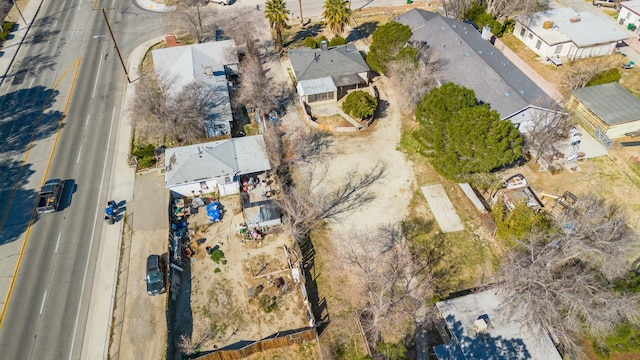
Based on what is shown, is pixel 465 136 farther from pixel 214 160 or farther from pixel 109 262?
pixel 109 262

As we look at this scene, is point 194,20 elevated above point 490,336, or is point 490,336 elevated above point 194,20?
point 194,20

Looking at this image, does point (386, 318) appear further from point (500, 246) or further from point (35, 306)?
point (35, 306)

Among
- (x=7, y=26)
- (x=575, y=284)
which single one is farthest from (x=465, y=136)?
(x=7, y=26)

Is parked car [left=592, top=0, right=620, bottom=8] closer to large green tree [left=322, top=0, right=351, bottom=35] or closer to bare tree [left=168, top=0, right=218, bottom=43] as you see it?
large green tree [left=322, top=0, right=351, bottom=35]

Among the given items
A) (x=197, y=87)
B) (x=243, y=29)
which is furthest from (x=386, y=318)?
(x=243, y=29)

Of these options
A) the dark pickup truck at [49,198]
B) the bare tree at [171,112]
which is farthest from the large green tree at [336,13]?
the dark pickup truck at [49,198]

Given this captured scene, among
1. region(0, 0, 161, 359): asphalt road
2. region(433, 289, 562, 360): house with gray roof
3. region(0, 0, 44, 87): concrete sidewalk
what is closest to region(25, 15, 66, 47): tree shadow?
region(0, 0, 161, 359): asphalt road
